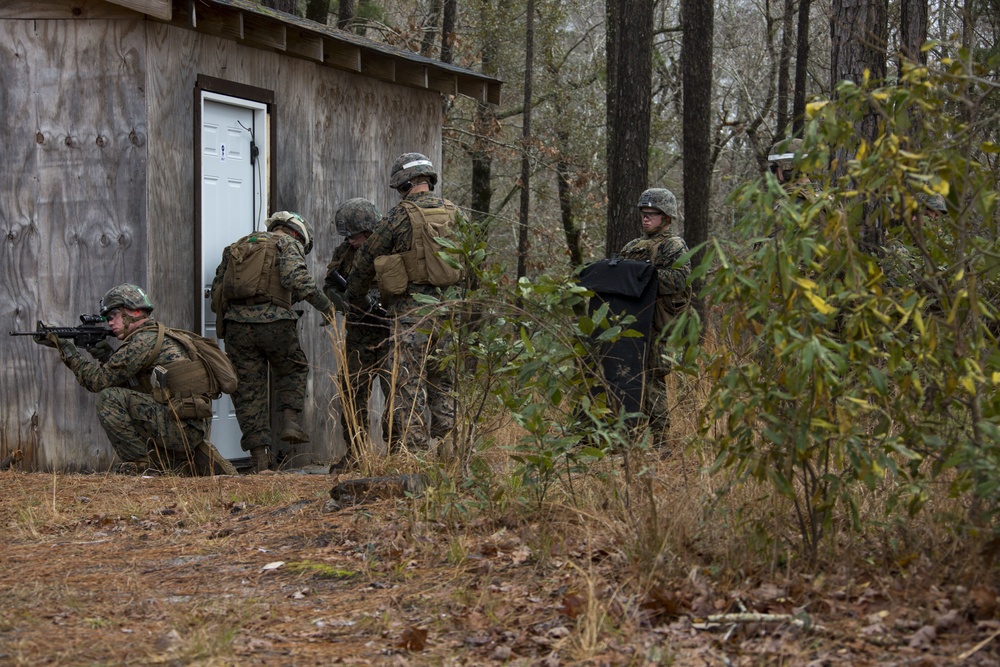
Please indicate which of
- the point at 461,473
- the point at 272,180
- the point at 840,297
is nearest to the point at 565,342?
the point at 461,473

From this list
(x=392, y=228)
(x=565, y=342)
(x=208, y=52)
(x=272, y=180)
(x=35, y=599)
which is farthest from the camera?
(x=272, y=180)

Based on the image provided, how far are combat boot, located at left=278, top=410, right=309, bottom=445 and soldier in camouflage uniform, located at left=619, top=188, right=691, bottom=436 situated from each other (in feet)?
8.79

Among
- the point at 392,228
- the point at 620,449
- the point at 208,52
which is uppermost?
the point at 208,52

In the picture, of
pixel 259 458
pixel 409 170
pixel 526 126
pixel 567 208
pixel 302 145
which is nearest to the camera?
pixel 409 170

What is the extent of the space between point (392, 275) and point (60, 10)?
9.49 feet

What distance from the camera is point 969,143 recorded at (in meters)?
4.07

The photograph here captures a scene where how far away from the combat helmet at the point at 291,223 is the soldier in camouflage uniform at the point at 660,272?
2403 millimetres

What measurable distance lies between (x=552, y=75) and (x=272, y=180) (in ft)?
39.0

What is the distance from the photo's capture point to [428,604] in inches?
172

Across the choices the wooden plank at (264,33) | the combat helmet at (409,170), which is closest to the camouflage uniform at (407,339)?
the combat helmet at (409,170)

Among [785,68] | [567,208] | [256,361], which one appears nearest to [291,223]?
[256,361]

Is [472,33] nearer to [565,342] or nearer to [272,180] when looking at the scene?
[272,180]

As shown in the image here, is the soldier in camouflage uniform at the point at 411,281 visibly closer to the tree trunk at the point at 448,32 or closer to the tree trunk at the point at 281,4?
the tree trunk at the point at 281,4

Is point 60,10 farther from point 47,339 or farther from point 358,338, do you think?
point 358,338
